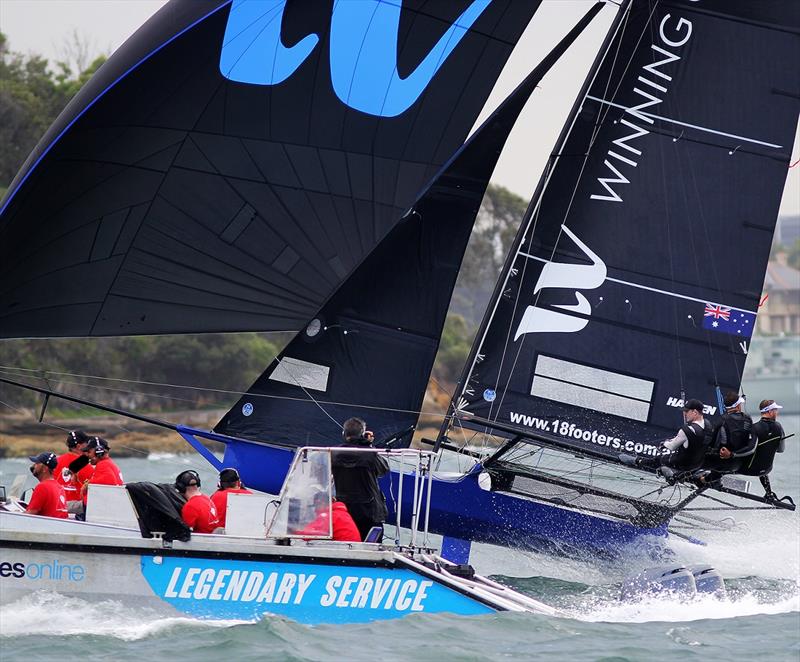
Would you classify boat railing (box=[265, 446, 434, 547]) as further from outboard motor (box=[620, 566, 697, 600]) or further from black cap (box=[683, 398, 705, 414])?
black cap (box=[683, 398, 705, 414])

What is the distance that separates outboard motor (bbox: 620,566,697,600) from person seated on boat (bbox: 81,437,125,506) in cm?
380

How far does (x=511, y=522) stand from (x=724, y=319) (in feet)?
8.28

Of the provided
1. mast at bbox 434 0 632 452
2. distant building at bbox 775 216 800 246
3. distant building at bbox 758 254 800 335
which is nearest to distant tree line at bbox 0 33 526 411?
mast at bbox 434 0 632 452

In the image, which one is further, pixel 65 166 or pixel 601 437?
pixel 601 437

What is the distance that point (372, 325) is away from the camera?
11.4m

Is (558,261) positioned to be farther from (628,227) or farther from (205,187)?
(205,187)

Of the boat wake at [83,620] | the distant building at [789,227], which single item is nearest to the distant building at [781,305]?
the boat wake at [83,620]

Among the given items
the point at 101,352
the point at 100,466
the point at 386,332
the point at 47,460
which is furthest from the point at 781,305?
the point at 47,460

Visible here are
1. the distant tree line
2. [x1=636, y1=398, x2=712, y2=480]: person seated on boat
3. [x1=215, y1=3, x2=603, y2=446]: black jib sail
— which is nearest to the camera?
[x1=636, y1=398, x2=712, y2=480]: person seated on boat

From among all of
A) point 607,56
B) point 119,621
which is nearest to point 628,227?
point 607,56

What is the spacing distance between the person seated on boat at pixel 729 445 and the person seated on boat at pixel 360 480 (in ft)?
10.6

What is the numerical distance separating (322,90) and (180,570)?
466 centimetres

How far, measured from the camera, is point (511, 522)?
11508 millimetres

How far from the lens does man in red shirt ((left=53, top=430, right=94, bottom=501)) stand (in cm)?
984
